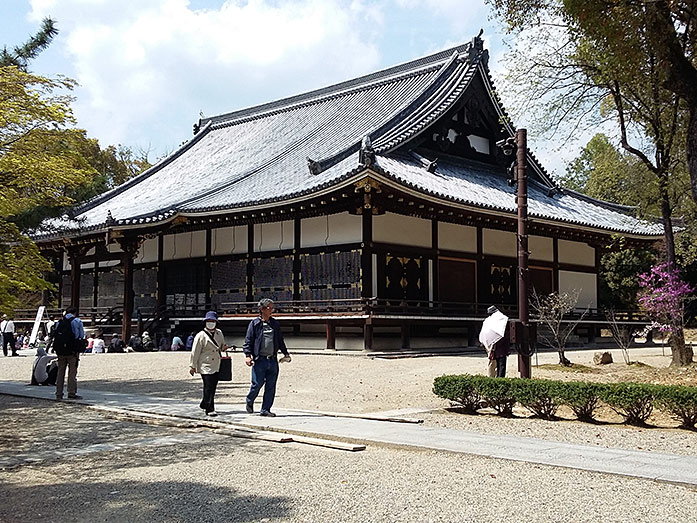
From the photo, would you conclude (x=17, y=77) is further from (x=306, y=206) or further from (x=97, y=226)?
(x=97, y=226)

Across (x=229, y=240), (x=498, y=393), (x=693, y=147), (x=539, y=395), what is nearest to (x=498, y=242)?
(x=229, y=240)

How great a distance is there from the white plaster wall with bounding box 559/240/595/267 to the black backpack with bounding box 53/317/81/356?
21740 mm

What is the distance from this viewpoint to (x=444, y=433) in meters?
9.73

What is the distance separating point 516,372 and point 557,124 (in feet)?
19.9

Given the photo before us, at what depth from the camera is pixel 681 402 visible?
32.2 feet

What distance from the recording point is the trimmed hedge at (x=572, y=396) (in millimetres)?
9938

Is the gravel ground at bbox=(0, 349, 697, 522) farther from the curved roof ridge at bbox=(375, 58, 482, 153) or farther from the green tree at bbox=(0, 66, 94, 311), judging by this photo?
the curved roof ridge at bbox=(375, 58, 482, 153)

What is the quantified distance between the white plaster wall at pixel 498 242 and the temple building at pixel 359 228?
0.27 feet

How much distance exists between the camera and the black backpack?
13555mm

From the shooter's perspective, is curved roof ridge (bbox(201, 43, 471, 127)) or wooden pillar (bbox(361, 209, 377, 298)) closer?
wooden pillar (bbox(361, 209, 377, 298))

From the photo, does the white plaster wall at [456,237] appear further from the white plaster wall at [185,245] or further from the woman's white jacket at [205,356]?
the woman's white jacket at [205,356]

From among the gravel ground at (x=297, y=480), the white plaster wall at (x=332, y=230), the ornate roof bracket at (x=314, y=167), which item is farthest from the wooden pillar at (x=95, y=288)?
the gravel ground at (x=297, y=480)

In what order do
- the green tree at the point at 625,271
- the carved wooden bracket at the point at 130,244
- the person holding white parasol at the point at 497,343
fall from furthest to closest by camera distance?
the green tree at the point at 625,271
the carved wooden bracket at the point at 130,244
the person holding white parasol at the point at 497,343

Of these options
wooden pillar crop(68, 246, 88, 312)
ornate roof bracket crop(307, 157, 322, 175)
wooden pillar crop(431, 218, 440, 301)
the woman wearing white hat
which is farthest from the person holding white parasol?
wooden pillar crop(68, 246, 88, 312)
